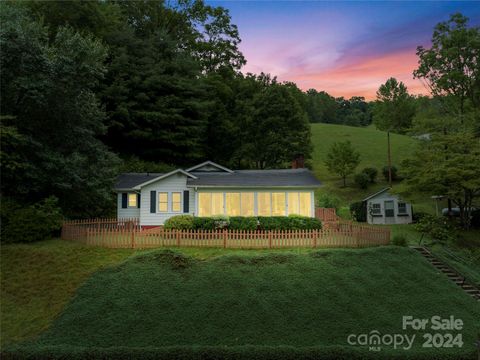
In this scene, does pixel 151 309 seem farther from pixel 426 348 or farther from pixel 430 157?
pixel 430 157

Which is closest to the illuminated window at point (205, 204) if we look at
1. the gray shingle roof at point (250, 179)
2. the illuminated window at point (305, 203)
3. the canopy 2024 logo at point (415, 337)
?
the gray shingle roof at point (250, 179)

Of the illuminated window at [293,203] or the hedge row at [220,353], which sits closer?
the hedge row at [220,353]

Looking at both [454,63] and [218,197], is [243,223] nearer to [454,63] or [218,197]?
[218,197]

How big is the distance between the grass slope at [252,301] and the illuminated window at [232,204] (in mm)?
9319

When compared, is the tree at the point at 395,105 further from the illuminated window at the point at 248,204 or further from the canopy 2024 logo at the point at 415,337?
the canopy 2024 logo at the point at 415,337

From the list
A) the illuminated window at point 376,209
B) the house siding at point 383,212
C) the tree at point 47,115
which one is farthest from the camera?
the illuminated window at point 376,209

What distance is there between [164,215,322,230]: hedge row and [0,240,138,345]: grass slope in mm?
4276

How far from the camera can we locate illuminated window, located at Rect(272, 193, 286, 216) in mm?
24938

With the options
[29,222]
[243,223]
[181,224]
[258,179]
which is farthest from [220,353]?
[258,179]

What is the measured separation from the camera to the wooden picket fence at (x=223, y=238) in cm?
1761

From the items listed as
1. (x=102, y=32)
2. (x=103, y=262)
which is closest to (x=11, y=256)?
(x=103, y=262)

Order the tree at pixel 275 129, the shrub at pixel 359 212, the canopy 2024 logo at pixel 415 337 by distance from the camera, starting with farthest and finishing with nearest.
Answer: the tree at pixel 275 129 < the shrub at pixel 359 212 < the canopy 2024 logo at pixel 415 337

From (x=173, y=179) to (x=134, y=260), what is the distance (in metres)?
10.9

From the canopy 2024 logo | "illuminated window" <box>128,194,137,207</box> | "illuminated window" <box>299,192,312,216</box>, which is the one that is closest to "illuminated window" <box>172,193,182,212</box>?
"illuminated window" <box>128,194,137,207</box>
